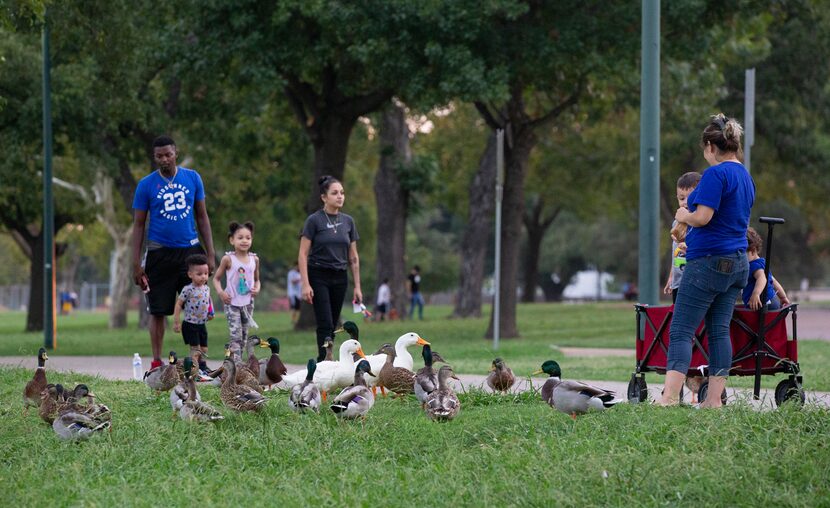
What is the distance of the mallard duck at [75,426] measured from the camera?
28.2 ft

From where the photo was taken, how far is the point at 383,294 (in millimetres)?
40312

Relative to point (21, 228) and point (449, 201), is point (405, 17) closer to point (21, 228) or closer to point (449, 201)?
Result: point (21, 228)

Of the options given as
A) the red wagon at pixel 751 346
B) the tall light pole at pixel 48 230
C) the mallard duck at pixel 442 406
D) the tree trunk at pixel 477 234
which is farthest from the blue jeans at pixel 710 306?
the tree trunk at pixel 477 234

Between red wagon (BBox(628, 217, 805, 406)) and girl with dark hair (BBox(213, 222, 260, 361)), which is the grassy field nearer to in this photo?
girl with dark hair (BBox(213, 222, 260, 361))

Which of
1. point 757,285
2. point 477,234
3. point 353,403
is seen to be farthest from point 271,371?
point 477,234

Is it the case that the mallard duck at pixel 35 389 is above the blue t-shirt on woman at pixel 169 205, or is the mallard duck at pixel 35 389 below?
below

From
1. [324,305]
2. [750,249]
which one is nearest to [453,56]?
[324,305]

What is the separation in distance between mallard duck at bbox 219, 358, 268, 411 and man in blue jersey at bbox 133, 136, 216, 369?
103 inches

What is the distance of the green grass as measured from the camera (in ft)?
21.8

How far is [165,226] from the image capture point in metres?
12.2

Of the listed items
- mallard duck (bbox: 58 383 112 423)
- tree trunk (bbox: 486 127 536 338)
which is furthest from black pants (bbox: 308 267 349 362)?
tree trunk (bbox: 486 127 536 338)

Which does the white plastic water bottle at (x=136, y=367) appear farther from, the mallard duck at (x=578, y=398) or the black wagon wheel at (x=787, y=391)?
the black wagon wheel at (x=787, y=391)

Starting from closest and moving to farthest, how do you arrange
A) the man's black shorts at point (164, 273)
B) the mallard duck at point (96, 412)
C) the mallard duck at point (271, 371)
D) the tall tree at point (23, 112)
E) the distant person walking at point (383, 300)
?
the mallard duck at point (96, 412), the mallard duck at point (271, 371), the man's black shorts at point (164, 273), the tall tree at point (23, 112), the distant person walking at point (383, 300)

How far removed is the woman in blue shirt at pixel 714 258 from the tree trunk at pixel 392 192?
26.3 meters
